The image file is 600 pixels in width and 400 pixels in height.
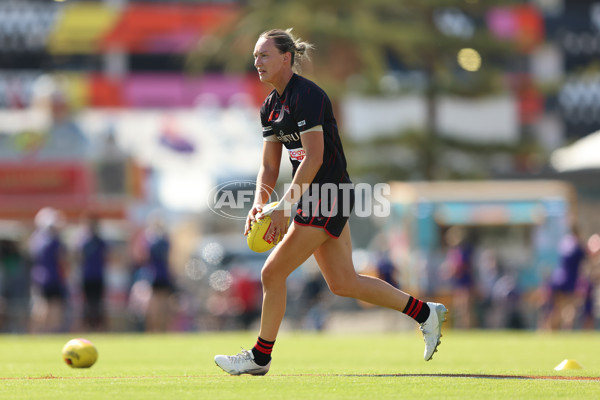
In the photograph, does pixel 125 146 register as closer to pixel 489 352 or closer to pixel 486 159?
pixel 486 159

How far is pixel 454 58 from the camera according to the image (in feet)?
110

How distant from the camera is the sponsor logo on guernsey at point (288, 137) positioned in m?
7.86

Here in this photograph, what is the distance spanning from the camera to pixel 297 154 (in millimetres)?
7914

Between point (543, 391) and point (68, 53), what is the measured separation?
47590mm


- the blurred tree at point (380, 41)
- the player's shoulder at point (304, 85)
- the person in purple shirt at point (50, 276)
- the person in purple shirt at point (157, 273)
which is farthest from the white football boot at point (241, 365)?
the blurred tree at point (380, 41)

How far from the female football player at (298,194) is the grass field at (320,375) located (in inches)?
18.5

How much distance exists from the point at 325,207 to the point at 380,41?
25.2 metres

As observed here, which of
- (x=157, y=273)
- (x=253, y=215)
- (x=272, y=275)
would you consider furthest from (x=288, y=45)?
(x=157, y=273)

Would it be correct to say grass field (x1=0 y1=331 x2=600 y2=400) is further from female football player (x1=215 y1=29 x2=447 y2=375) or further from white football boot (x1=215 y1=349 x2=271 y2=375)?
female football player (x1=215 y1=29 x2=447 y2=375)

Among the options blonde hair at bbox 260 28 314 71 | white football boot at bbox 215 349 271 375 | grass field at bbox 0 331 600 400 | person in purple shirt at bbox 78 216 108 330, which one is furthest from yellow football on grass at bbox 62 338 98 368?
person in purple shirt at bbox 78 216 108 330

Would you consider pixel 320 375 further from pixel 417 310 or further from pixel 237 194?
pixel 237 194

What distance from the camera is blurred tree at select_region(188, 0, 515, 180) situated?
105 ft

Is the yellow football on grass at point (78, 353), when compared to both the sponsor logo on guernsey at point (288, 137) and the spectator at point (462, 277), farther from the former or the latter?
the spectator at point (462, 277)

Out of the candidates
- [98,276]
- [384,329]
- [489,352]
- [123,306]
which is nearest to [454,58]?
[384,329]
